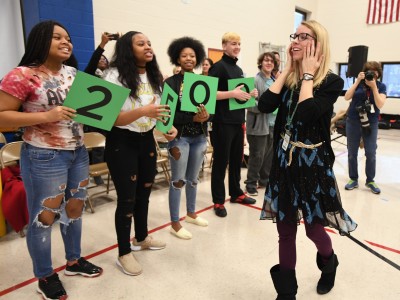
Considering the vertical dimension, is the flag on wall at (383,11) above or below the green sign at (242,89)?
above

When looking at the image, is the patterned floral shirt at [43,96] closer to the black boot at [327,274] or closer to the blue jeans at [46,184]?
the blue jeans at [46,184]

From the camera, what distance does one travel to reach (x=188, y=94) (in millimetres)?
2529

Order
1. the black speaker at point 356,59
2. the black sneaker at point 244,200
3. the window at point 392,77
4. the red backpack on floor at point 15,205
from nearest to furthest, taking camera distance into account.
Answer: the red backpack on floor at point 15,205 → the black sneaker at point 244,200 → the black speaker at point 356,59 → the window at point 392,77

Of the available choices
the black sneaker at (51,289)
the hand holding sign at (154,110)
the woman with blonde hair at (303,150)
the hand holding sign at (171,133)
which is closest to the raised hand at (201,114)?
the hand holding sign at (171,133)

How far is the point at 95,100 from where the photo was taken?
A: 1771 millimetres

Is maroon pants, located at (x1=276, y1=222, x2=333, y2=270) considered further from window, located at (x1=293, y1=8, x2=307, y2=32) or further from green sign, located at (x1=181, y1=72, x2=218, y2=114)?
window, located at (x1=293, y1=8, x2=307, y2=32)

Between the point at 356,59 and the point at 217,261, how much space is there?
4394 millimetres

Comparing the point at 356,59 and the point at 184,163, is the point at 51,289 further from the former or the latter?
the point at 356,59

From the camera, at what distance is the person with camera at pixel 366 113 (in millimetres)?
3736

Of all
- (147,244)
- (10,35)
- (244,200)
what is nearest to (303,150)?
(147,244)

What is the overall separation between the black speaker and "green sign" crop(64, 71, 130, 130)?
4.60 meters

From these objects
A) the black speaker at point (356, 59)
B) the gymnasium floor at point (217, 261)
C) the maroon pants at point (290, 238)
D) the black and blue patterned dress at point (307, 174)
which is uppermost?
the black speaker at point (356, 59)

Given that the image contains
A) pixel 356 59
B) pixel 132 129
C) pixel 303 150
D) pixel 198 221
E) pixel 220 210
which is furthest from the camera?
pixel 356 59

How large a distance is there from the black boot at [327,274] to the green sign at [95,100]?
1.56 metres
